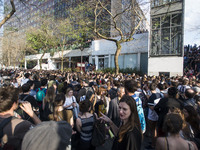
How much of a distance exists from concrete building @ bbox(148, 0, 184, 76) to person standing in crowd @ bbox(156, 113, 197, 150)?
629 inches

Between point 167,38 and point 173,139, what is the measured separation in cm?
1668

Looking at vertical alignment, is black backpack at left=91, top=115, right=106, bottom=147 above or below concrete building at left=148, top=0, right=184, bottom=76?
below

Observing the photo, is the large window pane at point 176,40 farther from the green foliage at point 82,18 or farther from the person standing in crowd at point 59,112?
the person standing in crowd at point 59,112

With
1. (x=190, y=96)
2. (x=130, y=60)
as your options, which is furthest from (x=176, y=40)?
(x=190, y=96)

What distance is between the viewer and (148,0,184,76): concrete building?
52.2 feet

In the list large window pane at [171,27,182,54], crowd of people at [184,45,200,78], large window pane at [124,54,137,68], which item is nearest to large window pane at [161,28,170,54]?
large window pane at [171,27,182,54]

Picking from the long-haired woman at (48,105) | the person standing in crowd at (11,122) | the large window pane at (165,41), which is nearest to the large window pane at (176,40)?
the large window pane at (165,41)

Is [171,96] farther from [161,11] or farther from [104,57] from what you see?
[104,57]

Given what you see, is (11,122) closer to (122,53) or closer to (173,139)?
(173,139)

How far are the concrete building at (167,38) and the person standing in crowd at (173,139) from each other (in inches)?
629

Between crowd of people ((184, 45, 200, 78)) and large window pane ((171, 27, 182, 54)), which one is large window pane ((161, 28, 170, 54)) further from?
crowd of people ((184, 45, 200, 78))

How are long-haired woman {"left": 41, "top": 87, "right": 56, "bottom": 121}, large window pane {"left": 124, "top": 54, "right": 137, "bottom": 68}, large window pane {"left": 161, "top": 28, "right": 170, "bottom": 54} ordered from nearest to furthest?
long-haired woman {"left": 41, "top": 87, "right": 56, "bottom": 121} < large window pane {"left": 161, "top": 28, "right": 170, "bottom": 54} < large window pane {"left": 124, "top": 54, "right": 137, "bottom": 68}

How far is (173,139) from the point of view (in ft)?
6.47

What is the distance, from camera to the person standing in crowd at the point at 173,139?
1.92 meters
